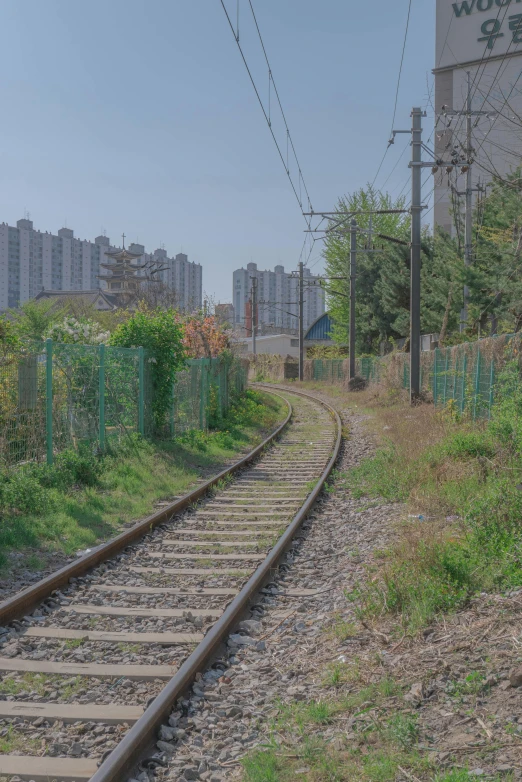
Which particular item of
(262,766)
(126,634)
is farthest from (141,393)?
(262,766)

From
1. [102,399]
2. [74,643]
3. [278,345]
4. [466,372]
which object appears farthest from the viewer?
[278,345]

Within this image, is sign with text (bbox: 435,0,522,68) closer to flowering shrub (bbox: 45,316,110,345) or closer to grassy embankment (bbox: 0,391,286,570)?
flowering shrub (bbox: 45,316,110,345)

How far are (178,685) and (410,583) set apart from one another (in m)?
2.41

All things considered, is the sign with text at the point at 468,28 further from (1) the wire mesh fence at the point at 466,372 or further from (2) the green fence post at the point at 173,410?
(2) the green fence post at the point at 173,410

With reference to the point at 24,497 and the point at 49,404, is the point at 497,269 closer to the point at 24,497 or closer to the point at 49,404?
the point at 49,404

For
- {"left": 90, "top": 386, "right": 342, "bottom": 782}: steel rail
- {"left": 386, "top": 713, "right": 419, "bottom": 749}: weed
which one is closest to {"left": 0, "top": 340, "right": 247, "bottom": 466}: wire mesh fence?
{"left": 90, "top": 386, "right": 342, "bottom": 782}: steel rail

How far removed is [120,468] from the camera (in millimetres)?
13266

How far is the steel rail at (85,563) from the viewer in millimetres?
6375

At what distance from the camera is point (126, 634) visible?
600 centimetres

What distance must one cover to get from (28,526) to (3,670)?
4112 millimetres

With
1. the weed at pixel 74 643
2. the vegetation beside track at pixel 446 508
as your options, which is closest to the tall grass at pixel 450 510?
the vegetation beside track at pixel 446 508

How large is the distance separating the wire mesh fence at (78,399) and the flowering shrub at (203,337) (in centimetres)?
422

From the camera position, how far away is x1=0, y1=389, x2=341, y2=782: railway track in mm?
4215

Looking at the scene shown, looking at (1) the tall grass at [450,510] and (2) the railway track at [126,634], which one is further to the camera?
(1) the tall grass at [450,510]
